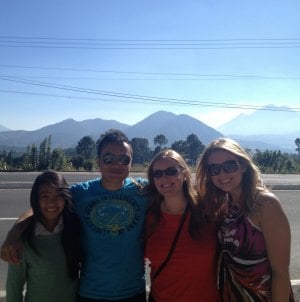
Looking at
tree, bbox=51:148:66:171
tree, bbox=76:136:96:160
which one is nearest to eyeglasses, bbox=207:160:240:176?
tree, bbox=51:148:66:171

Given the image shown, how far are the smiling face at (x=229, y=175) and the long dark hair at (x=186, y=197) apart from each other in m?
0.21

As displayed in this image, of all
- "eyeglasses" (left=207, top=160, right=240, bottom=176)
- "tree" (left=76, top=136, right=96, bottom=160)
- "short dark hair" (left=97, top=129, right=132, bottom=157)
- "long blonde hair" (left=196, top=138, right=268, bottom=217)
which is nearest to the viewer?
"long blonde hair" (left=196, top=138, right=268, bottom=217)

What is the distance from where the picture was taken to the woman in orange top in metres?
2.46

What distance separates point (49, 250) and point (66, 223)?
0.19 metres

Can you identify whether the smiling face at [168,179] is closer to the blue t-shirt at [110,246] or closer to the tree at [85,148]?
the blue t-shirt at [110,246]

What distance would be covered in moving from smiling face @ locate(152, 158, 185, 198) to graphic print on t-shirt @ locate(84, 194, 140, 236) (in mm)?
215

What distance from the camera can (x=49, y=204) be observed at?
8.25 ft

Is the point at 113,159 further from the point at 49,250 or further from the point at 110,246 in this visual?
the point at 49,250

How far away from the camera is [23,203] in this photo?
9773 mm

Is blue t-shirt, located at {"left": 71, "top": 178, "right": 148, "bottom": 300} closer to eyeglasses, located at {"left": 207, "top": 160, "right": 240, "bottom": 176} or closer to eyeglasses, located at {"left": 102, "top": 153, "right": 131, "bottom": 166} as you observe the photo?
eyeglasses, located at {"left": 102, "top": 153, "right": 131, "bottom": 166}

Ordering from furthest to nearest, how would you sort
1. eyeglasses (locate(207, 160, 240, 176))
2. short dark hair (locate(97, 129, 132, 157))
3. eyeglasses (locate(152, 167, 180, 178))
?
short dark hair (locate(97, 129, 132, 157))
eyeglasses (locate(152, 167, 180, 178))
eyeglasses (locate(207, 160, 240, 176))

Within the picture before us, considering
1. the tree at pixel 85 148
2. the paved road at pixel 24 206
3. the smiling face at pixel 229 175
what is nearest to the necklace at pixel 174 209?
the smiling face at pixel 229 175

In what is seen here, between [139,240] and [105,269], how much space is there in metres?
0.28

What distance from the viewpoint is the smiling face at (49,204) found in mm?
2516
